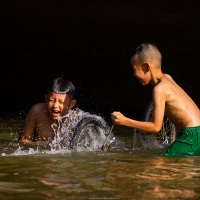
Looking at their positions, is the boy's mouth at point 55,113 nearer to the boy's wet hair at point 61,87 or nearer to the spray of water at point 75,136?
the spray of water at point 75,136

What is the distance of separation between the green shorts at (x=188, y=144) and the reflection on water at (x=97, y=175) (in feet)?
0.63

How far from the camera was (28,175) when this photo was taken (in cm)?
504

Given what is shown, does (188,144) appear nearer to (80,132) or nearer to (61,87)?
(80,132)

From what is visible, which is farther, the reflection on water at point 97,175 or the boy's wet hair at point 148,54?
the boy's wet hair at point 148,54

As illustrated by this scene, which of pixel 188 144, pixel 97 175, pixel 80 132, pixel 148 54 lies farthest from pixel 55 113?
pixel 97 175

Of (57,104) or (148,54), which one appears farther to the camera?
(57,104)

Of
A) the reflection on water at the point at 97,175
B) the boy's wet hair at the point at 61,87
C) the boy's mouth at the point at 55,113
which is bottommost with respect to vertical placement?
the reflection on water at the point at 97,175

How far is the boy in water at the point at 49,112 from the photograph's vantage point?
24.4ft

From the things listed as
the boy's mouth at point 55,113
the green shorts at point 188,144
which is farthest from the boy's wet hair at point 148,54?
the boy's mouth at point 55,113

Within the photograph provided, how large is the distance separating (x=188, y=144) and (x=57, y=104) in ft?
5.30

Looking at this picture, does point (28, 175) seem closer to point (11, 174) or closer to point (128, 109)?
point (11, 174)

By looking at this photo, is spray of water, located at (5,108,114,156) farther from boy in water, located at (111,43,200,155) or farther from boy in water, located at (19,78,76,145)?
boy in water, located at (111,43,200,155)

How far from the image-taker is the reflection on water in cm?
441

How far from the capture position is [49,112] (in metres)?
7.65
